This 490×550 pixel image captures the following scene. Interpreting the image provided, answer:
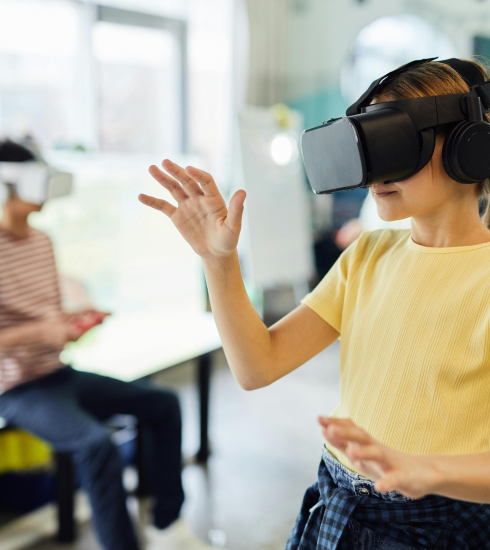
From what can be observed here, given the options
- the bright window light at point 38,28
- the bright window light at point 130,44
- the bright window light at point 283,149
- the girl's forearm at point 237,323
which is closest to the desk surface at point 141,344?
the girl's forearm at point 237,323

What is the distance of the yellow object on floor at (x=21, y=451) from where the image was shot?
5.82ft

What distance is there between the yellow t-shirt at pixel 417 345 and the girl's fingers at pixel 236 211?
0.68 ft

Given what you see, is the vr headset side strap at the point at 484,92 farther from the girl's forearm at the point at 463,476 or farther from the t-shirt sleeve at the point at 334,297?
the girl's forearm at the point at 463,476

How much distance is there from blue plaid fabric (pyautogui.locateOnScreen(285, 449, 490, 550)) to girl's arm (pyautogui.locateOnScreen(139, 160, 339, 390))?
0.19 metres

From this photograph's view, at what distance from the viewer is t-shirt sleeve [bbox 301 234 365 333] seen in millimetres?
868

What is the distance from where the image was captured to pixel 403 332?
0.76 metres

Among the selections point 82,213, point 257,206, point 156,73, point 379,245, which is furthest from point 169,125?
point 379,245

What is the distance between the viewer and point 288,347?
86cm

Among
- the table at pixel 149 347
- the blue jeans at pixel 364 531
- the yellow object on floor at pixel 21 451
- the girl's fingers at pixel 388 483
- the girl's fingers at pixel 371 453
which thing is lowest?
the yellow object on floor at pixel 21 451

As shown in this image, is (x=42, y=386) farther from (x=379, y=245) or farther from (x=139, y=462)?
(x=379, y=245)

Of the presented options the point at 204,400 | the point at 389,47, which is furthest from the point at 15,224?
the point at 389,47

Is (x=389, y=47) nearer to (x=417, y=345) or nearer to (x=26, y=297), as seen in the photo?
(x=26, y=297)

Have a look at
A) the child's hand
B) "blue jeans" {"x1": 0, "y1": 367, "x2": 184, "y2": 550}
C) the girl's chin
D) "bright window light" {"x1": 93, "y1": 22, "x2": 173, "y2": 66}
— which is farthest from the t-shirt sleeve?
"bright window light" {"x1": 93, "y1": 22, "x2": 173, "y2": 66}

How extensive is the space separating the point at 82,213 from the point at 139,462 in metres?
1.05
